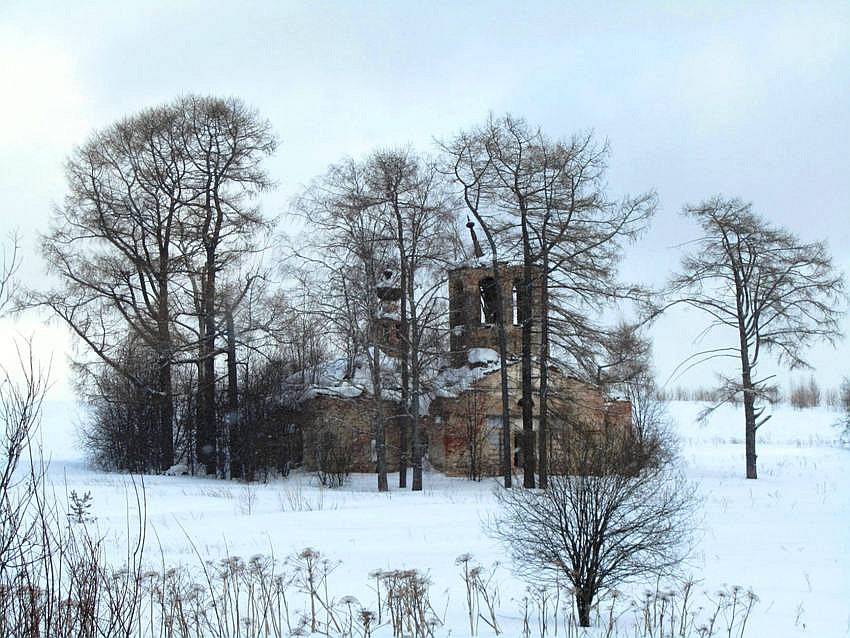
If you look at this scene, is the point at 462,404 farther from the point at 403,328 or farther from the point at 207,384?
the point at 207,384

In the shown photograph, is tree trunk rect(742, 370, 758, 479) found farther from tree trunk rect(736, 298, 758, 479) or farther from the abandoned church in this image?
the abandoned church

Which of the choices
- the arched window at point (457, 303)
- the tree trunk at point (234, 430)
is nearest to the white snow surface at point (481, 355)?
the arched window at point (457, 303)

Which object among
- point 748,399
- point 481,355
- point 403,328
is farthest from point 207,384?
point 748,399

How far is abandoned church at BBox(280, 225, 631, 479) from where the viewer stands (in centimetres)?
2962

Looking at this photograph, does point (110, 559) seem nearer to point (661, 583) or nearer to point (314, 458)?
point (661, 583)

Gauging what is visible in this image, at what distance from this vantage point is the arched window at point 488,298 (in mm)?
30891

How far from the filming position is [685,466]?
35531mm

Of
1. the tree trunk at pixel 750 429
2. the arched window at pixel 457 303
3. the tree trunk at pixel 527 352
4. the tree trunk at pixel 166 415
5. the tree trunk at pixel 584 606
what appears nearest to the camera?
the tree trunk at pixel 584 606

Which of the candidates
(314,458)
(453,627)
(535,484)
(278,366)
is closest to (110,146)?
(278,366)

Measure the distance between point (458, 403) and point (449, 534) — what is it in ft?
55.4

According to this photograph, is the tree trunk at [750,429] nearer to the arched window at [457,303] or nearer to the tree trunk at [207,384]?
the arched window at [457,303]

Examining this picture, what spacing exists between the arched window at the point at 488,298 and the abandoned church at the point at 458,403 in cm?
3

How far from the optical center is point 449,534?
47.1 feet

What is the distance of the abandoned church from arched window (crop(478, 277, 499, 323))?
0.03 metres
